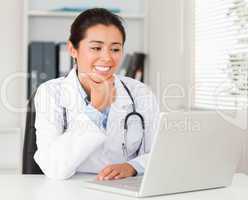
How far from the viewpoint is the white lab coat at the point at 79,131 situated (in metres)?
1.73

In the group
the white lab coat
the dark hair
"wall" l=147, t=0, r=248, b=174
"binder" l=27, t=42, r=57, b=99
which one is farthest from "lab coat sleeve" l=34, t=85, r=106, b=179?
"binder" l=27, t=42, r=57, b=99

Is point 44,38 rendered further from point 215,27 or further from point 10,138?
point 215,27

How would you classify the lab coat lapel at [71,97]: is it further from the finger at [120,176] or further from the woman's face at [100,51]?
the finger at [120,176]

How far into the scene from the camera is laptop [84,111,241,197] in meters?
1.36

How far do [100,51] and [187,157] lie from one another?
0.77 metres

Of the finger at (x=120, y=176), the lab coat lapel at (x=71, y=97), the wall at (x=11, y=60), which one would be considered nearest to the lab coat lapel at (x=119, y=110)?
the lab coat lapel at (x=71, y=97)

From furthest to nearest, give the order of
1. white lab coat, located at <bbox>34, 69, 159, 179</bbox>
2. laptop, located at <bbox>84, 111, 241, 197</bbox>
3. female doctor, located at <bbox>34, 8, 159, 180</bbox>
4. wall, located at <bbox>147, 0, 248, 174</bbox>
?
wall, located at <bbox>147, 0, 248, 174</bbox>
female doctor, located at <bbox>34, 8, 159, 180</bbox>
white lab coat, located at <bbox>34, 69, 159, 179</bbox>
laptop, located at <bbox>84, 111, 241, 197</bbox>

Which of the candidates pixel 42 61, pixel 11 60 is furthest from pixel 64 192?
pixel 11 60

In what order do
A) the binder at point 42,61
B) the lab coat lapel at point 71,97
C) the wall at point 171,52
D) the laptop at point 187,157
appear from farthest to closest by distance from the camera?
the binder at point 42,61 < the wall at point 171,52 < the lab coat lapel at point 71,97 < the laptop at point 187,157

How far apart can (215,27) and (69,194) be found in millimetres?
1747

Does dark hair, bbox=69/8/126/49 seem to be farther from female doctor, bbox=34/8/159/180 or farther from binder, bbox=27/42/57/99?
binder, bbox=27/42/57/99

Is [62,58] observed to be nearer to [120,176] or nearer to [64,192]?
[120,176]

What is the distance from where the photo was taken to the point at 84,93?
2020mm

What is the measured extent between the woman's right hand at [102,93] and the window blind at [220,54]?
746mm
